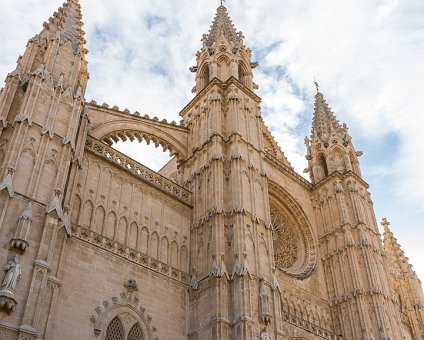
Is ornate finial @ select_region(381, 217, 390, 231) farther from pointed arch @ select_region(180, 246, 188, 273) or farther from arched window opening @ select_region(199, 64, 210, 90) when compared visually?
pointed arch @ select_region(180, 246, 188, 273)

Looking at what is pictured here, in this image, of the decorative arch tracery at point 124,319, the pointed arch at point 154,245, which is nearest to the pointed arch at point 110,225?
the pointed arch at point 154,245

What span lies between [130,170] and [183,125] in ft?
20.7

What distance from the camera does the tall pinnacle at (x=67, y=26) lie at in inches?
769

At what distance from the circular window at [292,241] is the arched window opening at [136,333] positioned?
9.60 m

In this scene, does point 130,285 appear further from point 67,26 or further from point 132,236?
point 67,26

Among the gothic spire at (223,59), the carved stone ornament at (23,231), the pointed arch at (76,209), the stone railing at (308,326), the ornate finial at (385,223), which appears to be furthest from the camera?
the ornate finial at (385,223)

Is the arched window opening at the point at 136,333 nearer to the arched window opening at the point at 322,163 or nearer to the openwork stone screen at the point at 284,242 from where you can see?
the openwork stone screen at the point at 284,242

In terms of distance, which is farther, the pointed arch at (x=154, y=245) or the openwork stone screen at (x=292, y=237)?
the openwork stone screen at (x=292, y=237)

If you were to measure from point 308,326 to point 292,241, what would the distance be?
5536 millimetres

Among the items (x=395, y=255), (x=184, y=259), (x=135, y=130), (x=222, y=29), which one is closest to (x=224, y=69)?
(x=222, y=29)

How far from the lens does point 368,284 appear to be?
2364cm

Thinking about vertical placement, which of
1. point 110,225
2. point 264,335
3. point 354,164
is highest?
point 354,164

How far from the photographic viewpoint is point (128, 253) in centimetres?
1719

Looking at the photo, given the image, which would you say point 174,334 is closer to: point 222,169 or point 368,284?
point 222,169
